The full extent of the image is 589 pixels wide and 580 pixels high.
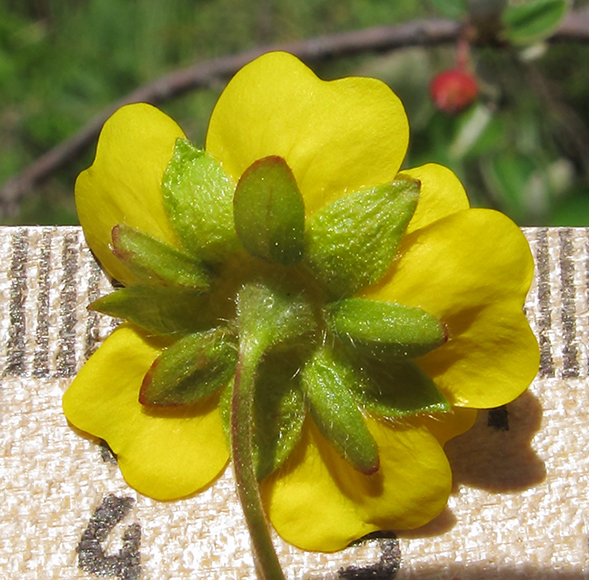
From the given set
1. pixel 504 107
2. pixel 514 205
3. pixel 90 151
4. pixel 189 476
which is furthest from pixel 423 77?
pixel 189 476

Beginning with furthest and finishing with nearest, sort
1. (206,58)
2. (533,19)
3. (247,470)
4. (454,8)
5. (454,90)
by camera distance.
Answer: (206,58) → (454,90) → (454,8) → (533,19) → (247,470)

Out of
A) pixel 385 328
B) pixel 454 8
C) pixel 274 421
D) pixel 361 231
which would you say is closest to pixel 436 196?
pixel 361 231

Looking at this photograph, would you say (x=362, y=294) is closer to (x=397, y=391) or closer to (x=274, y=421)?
(x=397, y=391)

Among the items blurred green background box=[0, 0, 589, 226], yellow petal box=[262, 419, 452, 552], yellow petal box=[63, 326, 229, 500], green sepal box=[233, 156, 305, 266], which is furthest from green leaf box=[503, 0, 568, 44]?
yellow petal box=[63, 326, 229, 500]

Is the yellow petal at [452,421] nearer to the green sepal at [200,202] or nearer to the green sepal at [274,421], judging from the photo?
the green sepal at [274,421]

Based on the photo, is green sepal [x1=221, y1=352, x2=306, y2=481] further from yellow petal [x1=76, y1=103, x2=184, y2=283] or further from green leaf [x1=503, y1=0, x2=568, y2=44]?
green leaf [x1=503, y1=0, x2=568, y2=44]

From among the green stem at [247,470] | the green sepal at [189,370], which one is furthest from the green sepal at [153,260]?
the green stem at [247,470]
